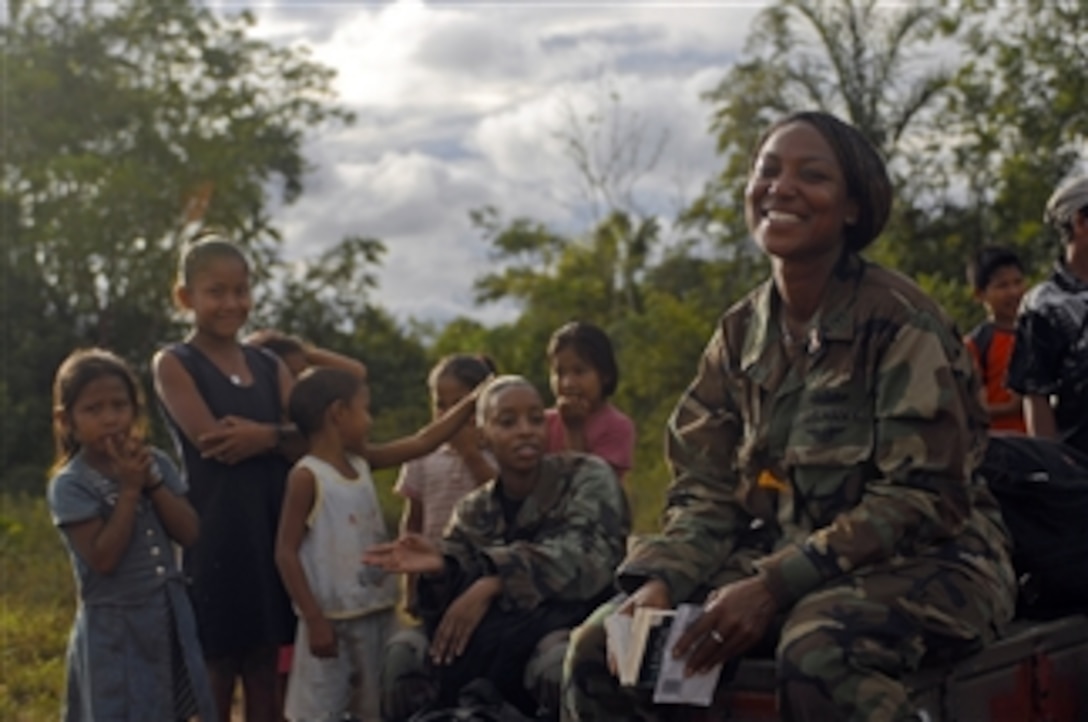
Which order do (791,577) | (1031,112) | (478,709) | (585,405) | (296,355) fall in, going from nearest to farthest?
(791,577)
(478,709)
(585,405)
(296,355)
(1031,112)

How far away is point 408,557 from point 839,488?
156 centimetres

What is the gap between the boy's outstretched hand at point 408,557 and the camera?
4.99 m

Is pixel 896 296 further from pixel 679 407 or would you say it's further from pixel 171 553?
pixel 171 553

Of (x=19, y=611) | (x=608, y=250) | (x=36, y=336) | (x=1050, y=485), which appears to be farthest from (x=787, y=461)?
(x=608, y=250)

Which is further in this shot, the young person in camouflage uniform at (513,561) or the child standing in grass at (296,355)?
the child standing in grass at (296,355)

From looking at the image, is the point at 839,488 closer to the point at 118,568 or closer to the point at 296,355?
the point at 118,568

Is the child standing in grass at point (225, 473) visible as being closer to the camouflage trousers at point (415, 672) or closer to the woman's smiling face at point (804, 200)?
the camouflage trousers at point (415, 672)

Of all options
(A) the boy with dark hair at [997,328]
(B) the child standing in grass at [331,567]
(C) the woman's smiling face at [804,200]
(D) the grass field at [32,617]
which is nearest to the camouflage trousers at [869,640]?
(C) the woman's smiling face at [804,200]

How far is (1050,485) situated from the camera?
4203 mm

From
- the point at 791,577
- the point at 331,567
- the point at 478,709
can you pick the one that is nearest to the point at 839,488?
the point at 791,577

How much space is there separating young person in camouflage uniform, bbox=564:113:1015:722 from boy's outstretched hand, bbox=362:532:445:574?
1027 millimetres

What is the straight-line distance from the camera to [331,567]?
5.62 meters

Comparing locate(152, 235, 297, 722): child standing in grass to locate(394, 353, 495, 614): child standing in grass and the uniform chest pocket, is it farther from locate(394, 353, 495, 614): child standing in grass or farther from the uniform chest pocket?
the uniform chest pocket

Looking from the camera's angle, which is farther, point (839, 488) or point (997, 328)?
point (997, 328)
